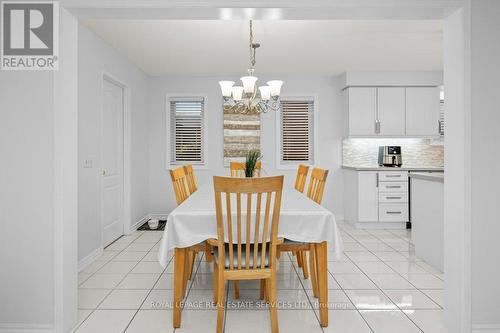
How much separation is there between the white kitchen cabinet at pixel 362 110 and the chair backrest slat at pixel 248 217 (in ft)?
12.6

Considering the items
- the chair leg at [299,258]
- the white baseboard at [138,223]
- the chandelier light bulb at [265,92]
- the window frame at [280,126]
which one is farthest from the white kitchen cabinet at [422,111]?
the white baseboard at [138,223]

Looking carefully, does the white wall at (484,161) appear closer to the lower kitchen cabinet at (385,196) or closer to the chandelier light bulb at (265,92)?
the chandelier light bulb at (265,92)

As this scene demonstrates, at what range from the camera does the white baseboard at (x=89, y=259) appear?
11.2 ft

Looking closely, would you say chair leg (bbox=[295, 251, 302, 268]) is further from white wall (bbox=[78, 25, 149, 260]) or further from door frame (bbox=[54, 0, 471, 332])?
white wall (bbox=[78, 25, 149, 260])

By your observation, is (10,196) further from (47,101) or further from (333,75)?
(333,75)

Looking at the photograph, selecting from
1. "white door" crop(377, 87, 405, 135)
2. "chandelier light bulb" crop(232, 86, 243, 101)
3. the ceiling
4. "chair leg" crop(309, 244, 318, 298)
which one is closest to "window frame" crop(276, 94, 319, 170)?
the ceiling

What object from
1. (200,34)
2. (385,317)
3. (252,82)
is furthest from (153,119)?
(385,317)

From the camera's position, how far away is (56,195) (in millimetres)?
2113

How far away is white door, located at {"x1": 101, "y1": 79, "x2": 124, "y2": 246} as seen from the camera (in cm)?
427

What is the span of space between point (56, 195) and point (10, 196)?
0.30 m

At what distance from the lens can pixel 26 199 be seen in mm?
2121

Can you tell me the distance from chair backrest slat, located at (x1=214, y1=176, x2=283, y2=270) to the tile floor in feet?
1.85

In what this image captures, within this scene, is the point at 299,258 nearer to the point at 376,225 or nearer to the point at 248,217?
the point at 248,217

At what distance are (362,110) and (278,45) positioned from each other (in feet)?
6.98
